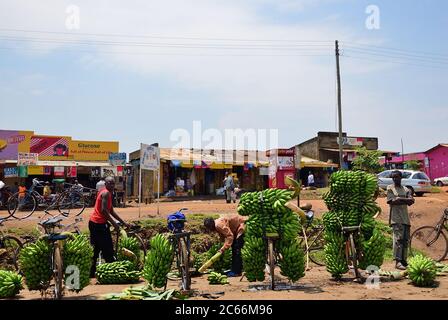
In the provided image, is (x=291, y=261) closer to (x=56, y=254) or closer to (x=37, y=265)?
(x=56, y=254)

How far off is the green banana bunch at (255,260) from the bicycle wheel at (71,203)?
1320cm

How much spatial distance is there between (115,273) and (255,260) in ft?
8.53

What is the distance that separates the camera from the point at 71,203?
63.6 ft

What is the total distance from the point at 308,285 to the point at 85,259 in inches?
145

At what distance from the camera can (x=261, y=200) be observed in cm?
738

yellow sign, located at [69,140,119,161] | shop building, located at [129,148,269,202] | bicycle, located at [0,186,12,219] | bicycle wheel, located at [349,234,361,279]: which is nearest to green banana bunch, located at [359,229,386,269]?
bicycle wheel, located at [349,234,361,279]

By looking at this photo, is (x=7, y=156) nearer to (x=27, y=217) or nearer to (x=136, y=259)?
(x=27, y=217)

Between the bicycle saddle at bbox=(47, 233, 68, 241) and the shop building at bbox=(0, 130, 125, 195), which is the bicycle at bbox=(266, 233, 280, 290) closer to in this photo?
the bicycle saddle at bbox=(47, 233, 68, 241)

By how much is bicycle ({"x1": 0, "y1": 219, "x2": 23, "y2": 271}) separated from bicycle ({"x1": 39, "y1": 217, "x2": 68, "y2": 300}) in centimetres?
391

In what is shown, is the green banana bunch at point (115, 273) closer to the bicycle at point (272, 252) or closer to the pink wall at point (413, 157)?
the bicycle at point (272, 252)

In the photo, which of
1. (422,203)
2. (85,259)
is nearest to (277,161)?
(422,203)

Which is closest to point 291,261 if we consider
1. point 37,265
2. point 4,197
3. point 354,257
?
point 354,257

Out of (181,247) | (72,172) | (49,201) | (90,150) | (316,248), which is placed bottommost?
(316,248)

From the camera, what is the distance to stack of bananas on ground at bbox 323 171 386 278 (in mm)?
7930
